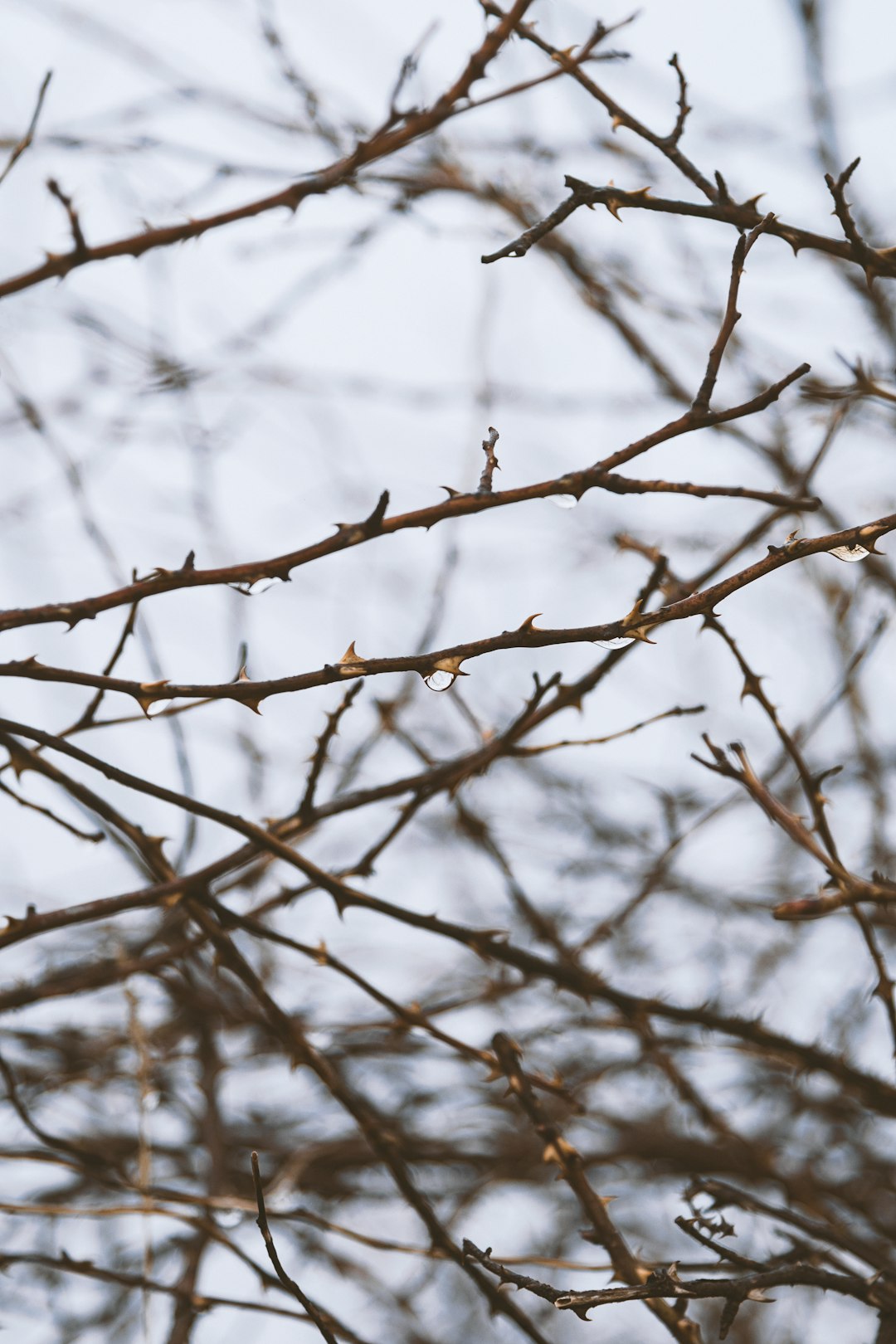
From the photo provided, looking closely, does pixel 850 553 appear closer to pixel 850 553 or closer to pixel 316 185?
pixel 850 553

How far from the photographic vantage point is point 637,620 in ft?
2.89

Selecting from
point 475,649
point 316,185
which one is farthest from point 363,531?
point 316,185

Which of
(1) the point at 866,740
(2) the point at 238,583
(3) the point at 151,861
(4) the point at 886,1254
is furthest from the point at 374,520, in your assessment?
(1) the point at 866,740

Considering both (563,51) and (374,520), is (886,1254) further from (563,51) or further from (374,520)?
(563,51)

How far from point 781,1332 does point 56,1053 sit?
189 centimetres

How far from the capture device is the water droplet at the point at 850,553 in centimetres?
91

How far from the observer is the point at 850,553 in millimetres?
928

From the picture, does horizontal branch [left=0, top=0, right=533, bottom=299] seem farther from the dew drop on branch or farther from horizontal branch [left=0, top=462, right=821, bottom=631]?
the dew drop on branch

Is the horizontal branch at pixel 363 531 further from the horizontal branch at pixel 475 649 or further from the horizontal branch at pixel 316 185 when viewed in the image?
the horizontal branch at pixel 316 185

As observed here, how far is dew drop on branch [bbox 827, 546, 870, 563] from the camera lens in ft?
2.98

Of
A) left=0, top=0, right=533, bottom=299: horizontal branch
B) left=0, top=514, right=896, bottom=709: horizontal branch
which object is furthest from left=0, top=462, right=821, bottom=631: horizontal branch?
left=0, top=0, right=533, bottom=299: horizontal branch

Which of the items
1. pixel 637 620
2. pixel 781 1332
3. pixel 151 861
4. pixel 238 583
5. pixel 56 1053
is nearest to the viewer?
pixel 637 620

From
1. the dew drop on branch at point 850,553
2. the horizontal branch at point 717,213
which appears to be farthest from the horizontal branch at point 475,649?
the horizontal branch at point 717,213

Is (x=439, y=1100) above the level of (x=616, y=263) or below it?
below
